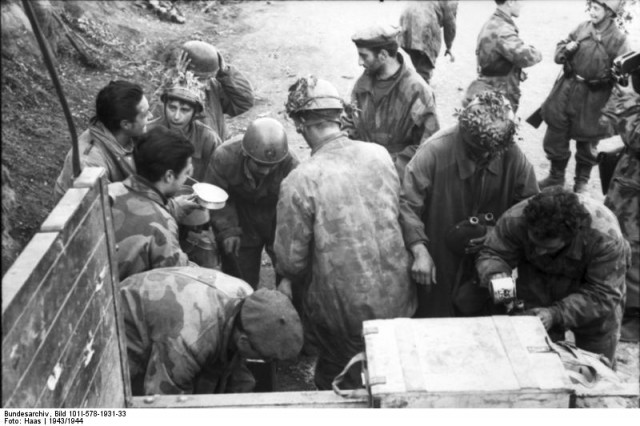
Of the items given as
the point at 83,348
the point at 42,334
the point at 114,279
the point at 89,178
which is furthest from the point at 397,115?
→ the point at 42,334

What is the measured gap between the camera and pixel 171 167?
3.97 metres

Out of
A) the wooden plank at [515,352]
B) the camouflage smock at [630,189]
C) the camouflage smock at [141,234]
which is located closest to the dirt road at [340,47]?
the camouflage smock at [630,189]

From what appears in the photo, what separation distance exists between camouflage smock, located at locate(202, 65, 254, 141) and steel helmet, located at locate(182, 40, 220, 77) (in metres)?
0.20

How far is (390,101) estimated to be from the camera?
5.63 metres

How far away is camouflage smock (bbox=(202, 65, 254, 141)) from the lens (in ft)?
19.8

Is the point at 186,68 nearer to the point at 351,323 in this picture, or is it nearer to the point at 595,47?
the point at 351,323

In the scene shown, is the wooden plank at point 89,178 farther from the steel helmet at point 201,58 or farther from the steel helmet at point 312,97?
the steel helmet at point 201,58

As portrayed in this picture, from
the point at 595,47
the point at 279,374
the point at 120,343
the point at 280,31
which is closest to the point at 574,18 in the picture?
the point at 280,31

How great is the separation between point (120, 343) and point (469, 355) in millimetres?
1382

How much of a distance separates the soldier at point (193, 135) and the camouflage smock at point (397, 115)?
3.40 feet

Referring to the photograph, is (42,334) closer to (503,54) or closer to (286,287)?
(286,287)

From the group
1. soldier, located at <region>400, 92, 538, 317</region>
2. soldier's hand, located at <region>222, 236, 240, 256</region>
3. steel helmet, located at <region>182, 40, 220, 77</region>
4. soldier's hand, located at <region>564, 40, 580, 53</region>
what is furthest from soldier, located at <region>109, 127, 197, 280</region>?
soldier's hand, located at <region>564, 40, 580, 53</region>

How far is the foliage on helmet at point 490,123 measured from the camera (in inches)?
166

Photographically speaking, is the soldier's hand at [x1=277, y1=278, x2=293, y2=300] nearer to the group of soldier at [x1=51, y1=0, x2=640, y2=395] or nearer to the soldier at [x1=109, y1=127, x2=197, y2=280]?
the group of soldier at [x1=51, y1=0, x2=640, y2=395]
